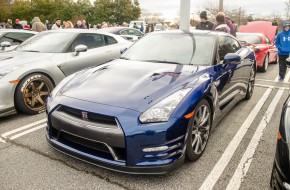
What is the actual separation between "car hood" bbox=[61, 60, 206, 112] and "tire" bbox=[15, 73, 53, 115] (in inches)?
53.9

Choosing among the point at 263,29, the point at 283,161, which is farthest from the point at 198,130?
the point at 263,29

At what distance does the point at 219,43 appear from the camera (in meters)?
4.11

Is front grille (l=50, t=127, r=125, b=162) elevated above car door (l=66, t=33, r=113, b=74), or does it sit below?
below

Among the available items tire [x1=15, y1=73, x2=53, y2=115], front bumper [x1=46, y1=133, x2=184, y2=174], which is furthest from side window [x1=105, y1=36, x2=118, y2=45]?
front bumper [x1=46, y1=133, x2=184, y2=174]

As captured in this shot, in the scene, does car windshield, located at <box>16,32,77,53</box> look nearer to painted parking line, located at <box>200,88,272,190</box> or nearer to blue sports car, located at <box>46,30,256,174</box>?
blue sports car, located at <box>46,30,256,174</box>

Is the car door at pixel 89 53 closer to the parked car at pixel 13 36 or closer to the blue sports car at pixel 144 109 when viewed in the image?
the blue sports car at pixel 144 109

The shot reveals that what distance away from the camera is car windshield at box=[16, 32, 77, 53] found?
537 centimetres

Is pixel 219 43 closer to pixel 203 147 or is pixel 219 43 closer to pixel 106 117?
pixel 203 147

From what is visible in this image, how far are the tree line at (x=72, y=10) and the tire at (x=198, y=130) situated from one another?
37.1m

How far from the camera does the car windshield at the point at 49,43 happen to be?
537cm

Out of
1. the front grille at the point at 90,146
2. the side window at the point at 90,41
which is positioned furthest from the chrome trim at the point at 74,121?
the side window at the point at 90,41

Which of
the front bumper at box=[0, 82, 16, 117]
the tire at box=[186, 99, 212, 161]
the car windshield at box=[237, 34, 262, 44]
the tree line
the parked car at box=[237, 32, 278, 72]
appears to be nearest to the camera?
the tire at box=[186, 99, 212, 161]

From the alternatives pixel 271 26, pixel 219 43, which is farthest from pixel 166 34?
pixel 271 26

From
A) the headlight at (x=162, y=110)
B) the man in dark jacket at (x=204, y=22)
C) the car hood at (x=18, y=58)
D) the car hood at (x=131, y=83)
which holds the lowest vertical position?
the headlight at (x=162, y=110)
